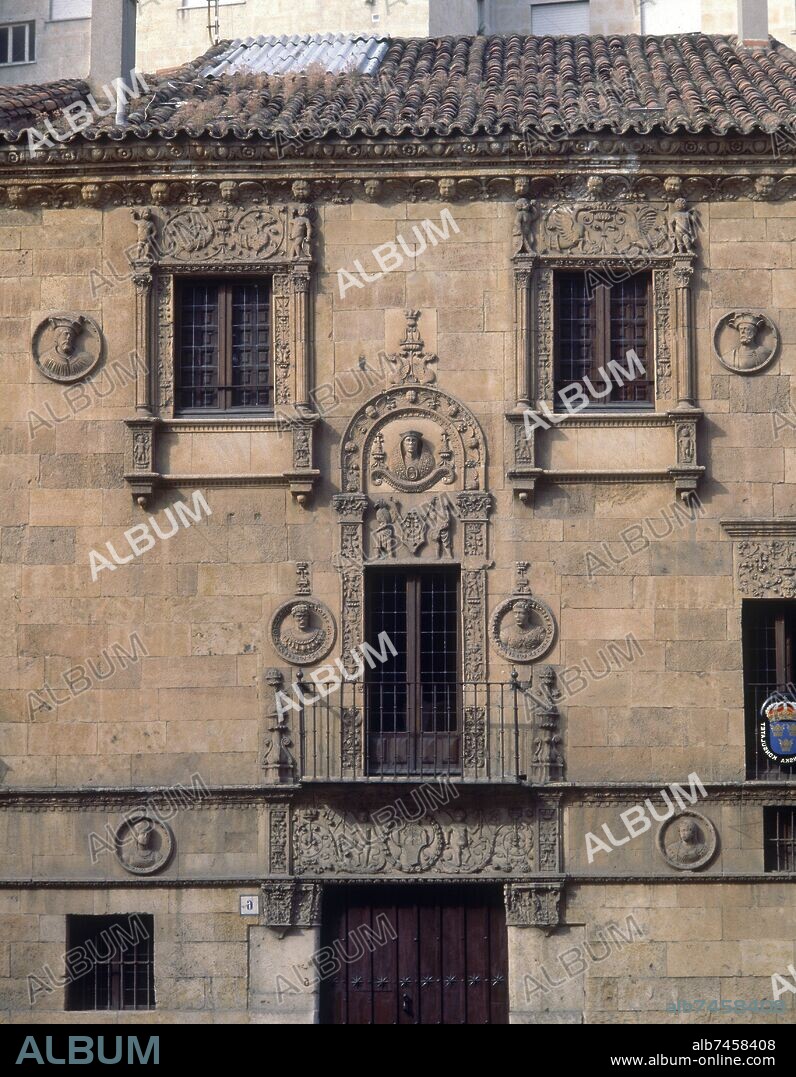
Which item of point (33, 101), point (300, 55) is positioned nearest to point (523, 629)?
point (33, 101)

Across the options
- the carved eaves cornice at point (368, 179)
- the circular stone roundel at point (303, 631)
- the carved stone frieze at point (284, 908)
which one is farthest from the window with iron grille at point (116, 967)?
the carved eaves cornice at point (368, 179)

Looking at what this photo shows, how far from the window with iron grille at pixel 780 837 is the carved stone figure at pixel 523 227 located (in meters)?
6.78

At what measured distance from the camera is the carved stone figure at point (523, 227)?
20312 millimetres

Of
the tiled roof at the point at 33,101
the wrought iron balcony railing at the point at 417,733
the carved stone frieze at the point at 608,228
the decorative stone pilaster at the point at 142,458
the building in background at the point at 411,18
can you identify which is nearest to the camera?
the wrought iron balcony railing at the point at 417,733

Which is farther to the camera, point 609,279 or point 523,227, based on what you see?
point 609,279

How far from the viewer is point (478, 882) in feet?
64.9

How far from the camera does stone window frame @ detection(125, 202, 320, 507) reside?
801 inches

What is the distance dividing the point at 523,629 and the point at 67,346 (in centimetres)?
607

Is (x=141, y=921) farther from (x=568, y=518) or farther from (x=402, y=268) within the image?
(x=402, y=268)

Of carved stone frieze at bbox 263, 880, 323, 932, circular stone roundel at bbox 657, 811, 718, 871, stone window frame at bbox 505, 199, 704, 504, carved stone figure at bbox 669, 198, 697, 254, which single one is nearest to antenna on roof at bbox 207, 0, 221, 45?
stone window frame at bbox 505, 199, 704, 504

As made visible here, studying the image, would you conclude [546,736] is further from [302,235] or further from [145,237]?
[145,237]

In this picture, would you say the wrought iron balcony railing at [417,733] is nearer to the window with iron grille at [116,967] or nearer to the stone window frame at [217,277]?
the window with iron grille at [116,967]

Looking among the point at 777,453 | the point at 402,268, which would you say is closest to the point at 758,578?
the point at 777,453

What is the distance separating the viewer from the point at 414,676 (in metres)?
20.2
